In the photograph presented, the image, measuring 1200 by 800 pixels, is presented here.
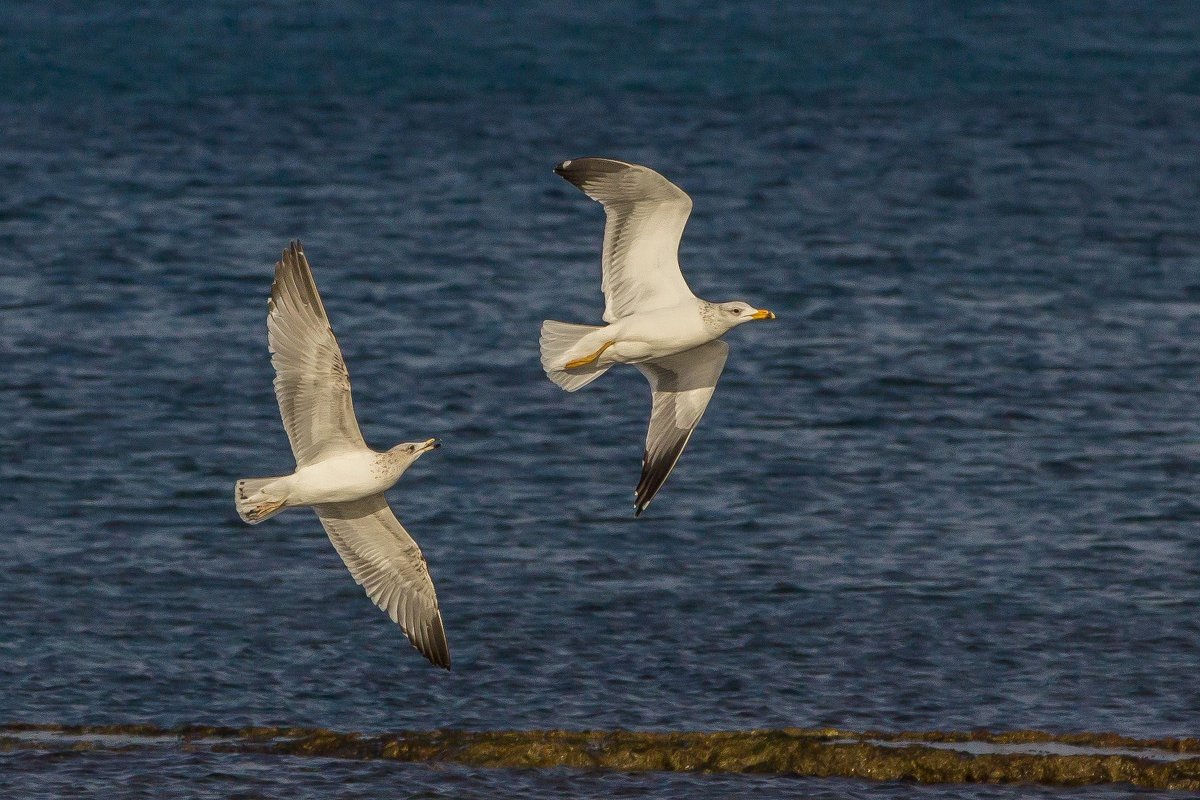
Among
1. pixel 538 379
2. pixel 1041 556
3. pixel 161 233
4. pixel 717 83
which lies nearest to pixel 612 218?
pixel 1041 556

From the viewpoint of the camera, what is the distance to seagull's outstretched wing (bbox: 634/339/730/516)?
12906 millimetres

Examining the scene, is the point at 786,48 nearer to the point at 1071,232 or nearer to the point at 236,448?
the point at 1071,232

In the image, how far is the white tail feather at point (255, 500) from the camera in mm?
10906

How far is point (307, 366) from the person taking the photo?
437 inches

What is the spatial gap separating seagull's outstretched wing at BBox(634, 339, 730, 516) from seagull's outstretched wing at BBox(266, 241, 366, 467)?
2.35 metres

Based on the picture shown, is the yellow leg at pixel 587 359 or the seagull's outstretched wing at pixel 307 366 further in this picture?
the yellow leg at pixel 587 359

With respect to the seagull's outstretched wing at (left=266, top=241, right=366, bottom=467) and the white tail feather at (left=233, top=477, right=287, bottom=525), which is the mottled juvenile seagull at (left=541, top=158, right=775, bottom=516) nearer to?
the seagull's outstretched wing at (left=266, top=241, right=366, bottom=467)

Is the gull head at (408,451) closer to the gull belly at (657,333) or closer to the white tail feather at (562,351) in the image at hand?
the white tail feather at (562,351)

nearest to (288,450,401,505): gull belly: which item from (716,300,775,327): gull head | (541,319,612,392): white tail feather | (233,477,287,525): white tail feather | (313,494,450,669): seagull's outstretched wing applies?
(233,477,287,525): white tail feather

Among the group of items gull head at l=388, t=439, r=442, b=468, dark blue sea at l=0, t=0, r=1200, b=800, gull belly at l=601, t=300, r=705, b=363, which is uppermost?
gull belly at l=601, t=300, r=705, b=363

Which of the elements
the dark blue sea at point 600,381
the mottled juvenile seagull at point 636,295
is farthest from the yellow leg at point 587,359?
the dark blue sea at point 600,381

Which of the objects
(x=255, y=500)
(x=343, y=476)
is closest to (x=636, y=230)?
(x=343, y=476)

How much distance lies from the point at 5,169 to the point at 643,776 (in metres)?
21.0

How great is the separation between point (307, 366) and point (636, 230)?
2.10 m
